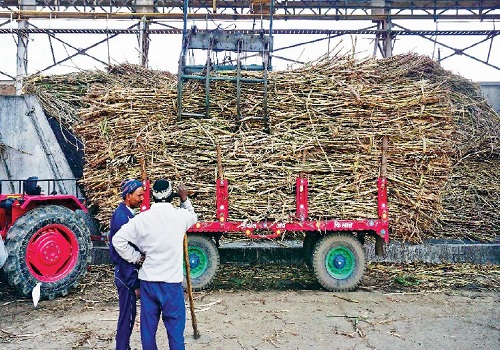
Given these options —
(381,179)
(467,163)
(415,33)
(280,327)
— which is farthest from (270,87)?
(415,33)

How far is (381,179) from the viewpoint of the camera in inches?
Answer: 252

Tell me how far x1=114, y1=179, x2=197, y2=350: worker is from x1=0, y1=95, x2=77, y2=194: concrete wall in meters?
5.29

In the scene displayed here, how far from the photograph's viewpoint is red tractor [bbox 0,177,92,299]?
5.50 metres

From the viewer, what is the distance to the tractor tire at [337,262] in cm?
643

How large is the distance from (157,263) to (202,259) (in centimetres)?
294

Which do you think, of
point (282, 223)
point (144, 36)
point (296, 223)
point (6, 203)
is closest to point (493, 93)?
point (296, 223)

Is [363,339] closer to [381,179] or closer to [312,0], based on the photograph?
[381,179]

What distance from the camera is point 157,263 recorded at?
138 inches

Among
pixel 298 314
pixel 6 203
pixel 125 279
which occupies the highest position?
pixel 6 203

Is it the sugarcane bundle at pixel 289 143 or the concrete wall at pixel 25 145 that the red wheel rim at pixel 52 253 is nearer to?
the sugarcane bundle at pixel 289 143

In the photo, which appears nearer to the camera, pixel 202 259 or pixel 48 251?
pixel 48 251

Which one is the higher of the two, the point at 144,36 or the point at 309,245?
the point at 144,36

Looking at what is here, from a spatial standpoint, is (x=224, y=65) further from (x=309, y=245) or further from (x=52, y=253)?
(x=52, y=253)

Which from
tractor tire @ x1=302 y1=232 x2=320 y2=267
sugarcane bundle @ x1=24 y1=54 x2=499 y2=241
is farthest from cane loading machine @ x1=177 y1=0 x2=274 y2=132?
tractor tire @ x1=302 y1=232 x2=320 y2=267
